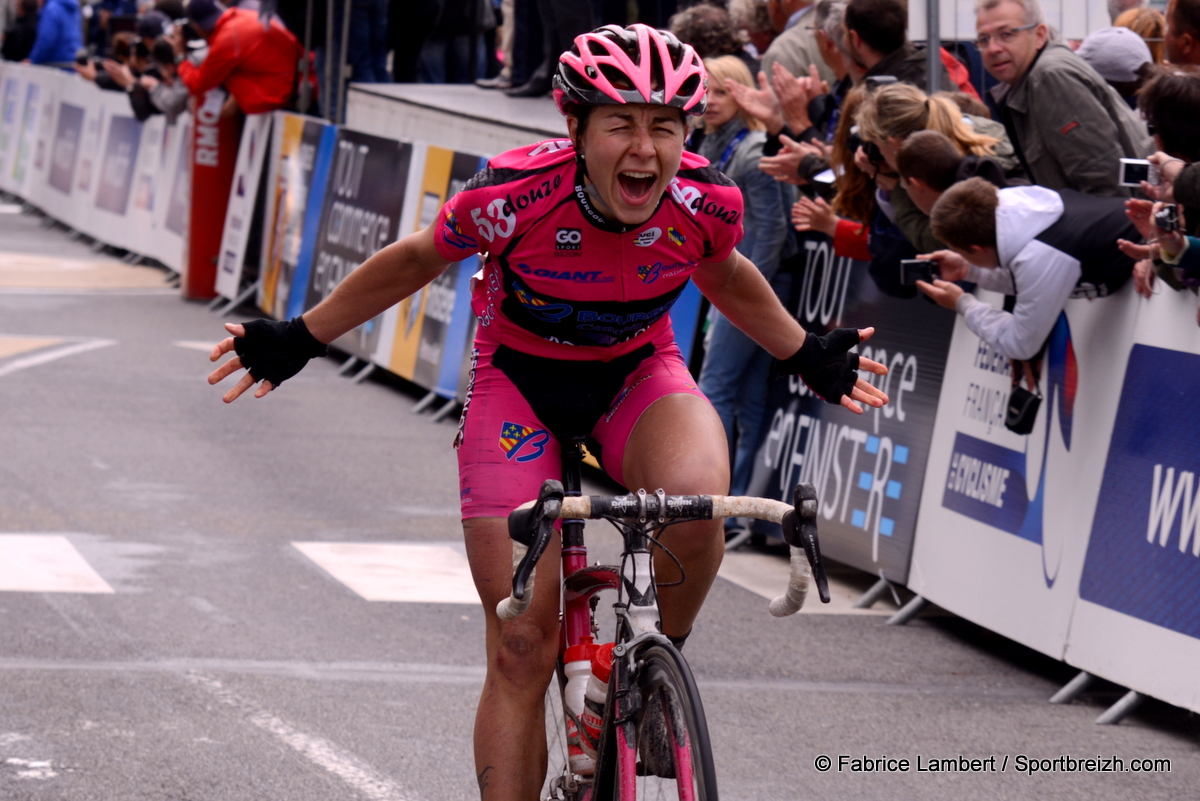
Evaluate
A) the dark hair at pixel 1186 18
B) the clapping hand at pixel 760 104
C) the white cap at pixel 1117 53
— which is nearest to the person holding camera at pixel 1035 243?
the dark hair at pixel 1186 18

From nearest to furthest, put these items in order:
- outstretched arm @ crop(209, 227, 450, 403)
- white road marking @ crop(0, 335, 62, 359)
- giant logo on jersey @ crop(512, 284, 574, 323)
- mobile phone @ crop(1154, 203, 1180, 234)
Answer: giant logo on jersey @ crop(512, 284, 574, 323), outstretched arm @ crop(209, 227, 450, 403), mobile phone @ crop(1154, 203, 1180, 234), white road marking @ crop(0, 335, 62, 359)

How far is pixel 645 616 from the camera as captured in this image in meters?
3.65

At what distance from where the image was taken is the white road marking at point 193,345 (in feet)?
47.5

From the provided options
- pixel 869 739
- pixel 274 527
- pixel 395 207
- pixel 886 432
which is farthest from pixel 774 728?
pixel 395 207

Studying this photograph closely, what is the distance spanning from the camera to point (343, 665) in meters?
6.42

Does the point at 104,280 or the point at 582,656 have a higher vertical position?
the point at 582,656

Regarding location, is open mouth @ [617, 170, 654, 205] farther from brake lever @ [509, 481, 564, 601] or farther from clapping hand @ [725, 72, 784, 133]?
clapping hand @ [725, 72, 784, 133]

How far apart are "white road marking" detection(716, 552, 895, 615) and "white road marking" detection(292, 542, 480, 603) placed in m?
1.23

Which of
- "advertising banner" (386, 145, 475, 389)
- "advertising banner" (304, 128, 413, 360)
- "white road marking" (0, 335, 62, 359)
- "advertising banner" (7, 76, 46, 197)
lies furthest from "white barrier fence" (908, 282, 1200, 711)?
"advertising banner" (7, 76, 46, 197)

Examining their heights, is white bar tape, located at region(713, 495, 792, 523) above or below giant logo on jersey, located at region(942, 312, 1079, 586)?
above

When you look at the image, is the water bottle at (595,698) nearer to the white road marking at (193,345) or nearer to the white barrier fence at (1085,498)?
the white barrier fence at (1085,498)

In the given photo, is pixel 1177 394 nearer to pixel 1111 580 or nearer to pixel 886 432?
pixel 1111 580

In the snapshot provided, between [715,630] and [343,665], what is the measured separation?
5.36 ft

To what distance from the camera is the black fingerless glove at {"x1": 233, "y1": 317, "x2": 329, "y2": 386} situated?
4.23 m
